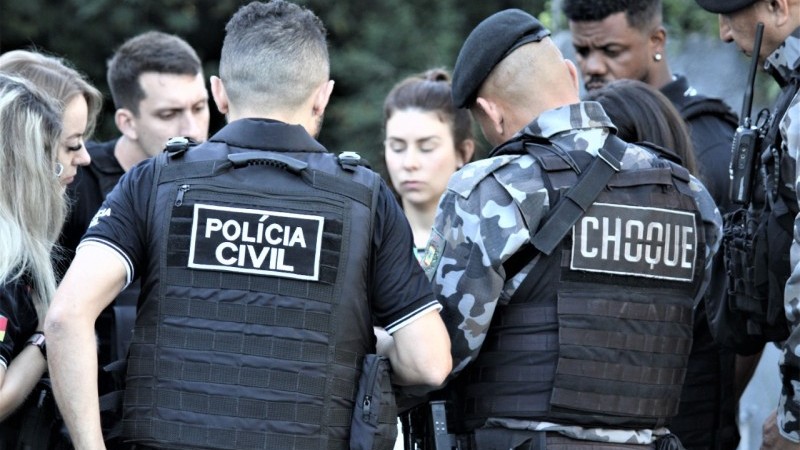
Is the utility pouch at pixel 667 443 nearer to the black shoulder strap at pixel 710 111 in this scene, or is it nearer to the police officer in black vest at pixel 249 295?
the police officer in black vest at pixel 249 295

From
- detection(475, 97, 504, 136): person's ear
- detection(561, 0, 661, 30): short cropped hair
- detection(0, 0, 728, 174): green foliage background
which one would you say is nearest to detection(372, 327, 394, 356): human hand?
detection(475, 97, 504, 136): person's ear

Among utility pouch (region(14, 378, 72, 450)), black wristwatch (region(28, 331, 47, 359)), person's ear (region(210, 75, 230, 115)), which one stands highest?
person's ear (region(210, 75, 230, 115))

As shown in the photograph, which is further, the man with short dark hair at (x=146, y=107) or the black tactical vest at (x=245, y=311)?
the man with short dark hair at (x=146, y=107)

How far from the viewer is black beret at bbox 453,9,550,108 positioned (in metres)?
3.46

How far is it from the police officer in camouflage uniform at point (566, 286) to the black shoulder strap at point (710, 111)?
4.64ft

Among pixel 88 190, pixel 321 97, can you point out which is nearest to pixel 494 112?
pixel 321 97

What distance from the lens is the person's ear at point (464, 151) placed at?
17.2ft

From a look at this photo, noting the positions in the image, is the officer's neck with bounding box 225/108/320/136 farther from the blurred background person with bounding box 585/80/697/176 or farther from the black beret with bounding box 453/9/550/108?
the blurred background person with bounding box 585/80/697/176

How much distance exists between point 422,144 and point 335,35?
6258 mm

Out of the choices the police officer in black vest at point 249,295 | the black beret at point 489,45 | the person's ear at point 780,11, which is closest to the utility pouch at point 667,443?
the police officer in black vest at point 249,295

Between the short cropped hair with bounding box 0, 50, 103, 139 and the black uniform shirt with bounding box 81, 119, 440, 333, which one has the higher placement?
the short cropped hair with bounding box 0, 50, 103, 139

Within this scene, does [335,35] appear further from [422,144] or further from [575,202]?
[575,202]

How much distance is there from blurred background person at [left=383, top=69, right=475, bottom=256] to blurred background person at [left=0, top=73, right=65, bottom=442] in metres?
1.79

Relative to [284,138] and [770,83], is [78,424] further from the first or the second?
[770,83]
